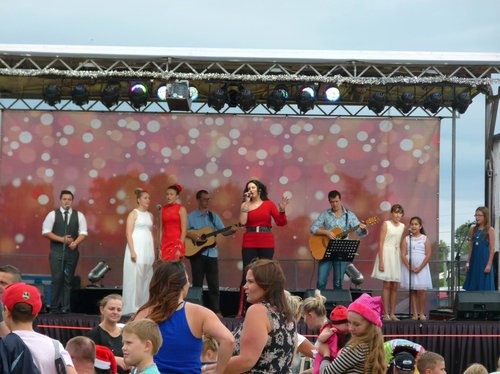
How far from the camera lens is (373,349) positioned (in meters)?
5.60

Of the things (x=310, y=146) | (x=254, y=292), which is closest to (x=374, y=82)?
(x=310, y=146)

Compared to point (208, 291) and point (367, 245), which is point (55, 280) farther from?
point (367, 245)

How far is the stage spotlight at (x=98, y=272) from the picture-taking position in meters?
14.1

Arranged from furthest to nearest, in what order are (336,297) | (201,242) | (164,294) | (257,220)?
(201,242)
(257,220)
(336,297)
(164,294)

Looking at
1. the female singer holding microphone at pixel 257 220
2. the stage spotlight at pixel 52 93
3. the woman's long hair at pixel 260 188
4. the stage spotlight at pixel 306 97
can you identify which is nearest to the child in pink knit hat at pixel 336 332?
the female singer holding microphone at pixel 257 220

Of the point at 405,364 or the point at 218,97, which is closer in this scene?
the point at 405,364

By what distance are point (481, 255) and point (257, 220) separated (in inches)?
113

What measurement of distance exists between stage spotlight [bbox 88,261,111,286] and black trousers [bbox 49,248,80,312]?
26.4 inches

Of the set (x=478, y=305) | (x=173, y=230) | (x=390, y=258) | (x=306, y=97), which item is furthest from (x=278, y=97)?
(x=478, y=305)

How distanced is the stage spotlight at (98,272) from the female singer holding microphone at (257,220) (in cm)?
229

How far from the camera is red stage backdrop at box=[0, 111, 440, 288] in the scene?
1530 centimetres

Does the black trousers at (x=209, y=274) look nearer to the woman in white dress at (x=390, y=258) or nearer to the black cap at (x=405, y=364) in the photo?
the woman in white dress at (x=390, y=258)

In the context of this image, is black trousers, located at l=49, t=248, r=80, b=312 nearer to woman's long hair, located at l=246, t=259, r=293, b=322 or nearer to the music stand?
the music stand

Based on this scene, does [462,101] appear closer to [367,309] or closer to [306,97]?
[306,97]
